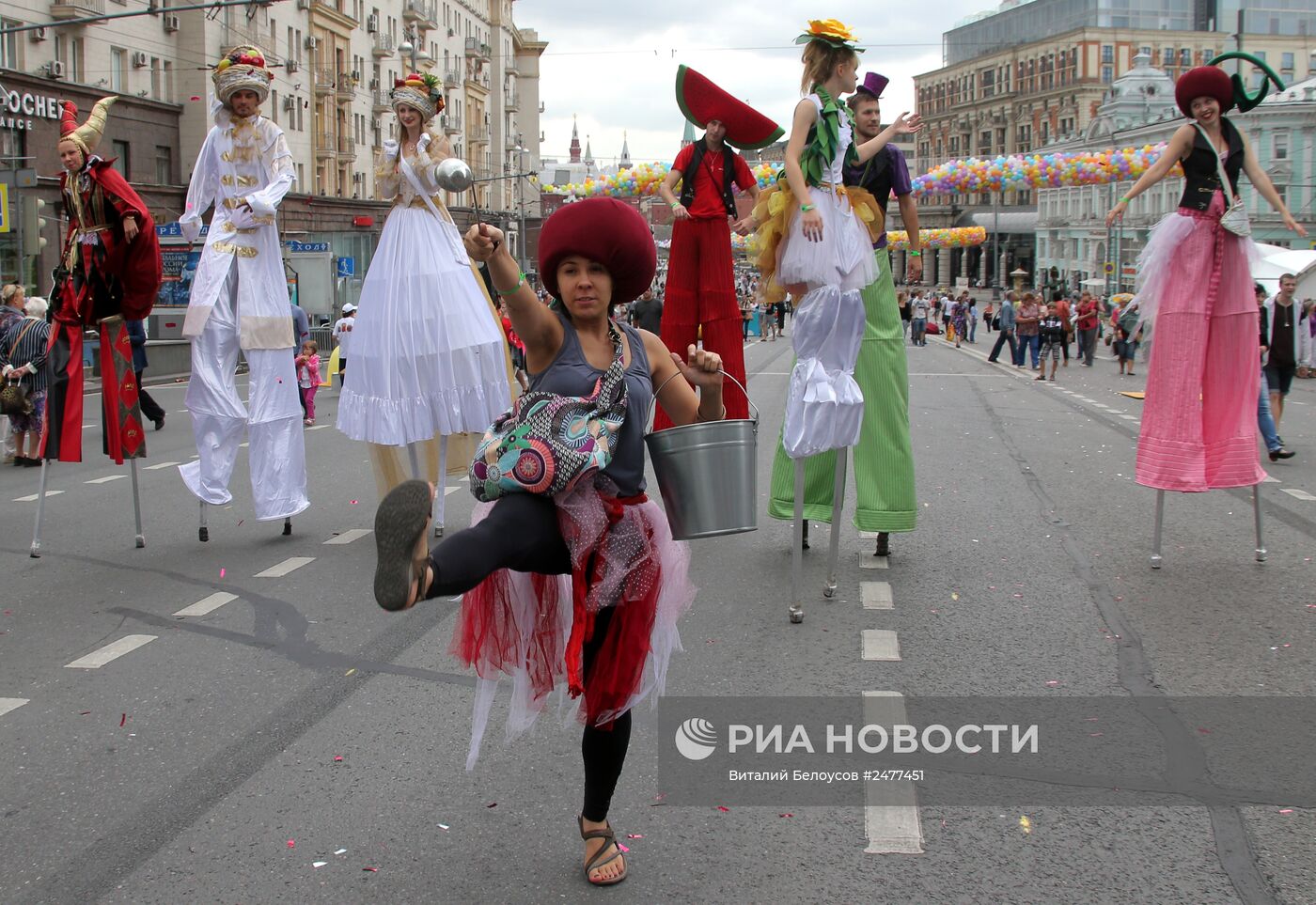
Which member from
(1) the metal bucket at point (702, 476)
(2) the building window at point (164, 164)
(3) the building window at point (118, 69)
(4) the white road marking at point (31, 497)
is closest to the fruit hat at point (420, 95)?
(1) the metal bucket at point (702, 476)

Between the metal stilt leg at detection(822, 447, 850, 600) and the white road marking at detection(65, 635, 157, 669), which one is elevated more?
the metal stilt leg at detection(822, 447, 850, 600)

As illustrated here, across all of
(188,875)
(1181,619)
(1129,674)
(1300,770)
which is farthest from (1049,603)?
(188,875)

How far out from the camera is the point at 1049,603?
6250 mm

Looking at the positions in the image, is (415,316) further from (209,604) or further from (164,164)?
(164,164)

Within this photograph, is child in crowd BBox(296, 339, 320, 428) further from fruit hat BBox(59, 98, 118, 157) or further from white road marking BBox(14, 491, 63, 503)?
fruit hat BBox(59, 98, 118, 157)

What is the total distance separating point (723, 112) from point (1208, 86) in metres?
2.75

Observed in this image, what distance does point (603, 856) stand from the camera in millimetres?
3488

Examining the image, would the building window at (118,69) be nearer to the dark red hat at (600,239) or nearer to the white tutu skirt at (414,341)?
the white tutu skirt at (414,341)

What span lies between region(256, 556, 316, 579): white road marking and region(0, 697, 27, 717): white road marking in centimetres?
207

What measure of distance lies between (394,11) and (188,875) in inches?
2856

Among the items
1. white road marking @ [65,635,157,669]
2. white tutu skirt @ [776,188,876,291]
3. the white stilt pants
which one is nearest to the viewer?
white road marking @ [65,635,157,669]

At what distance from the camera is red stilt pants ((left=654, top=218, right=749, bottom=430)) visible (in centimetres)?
842

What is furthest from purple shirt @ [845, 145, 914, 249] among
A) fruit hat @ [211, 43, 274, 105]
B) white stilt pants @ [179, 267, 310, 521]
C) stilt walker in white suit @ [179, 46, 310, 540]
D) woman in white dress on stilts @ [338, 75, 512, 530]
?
white stilt pants @ [179, 267, 310, 521]

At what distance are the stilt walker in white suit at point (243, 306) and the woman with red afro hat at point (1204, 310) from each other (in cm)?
471
